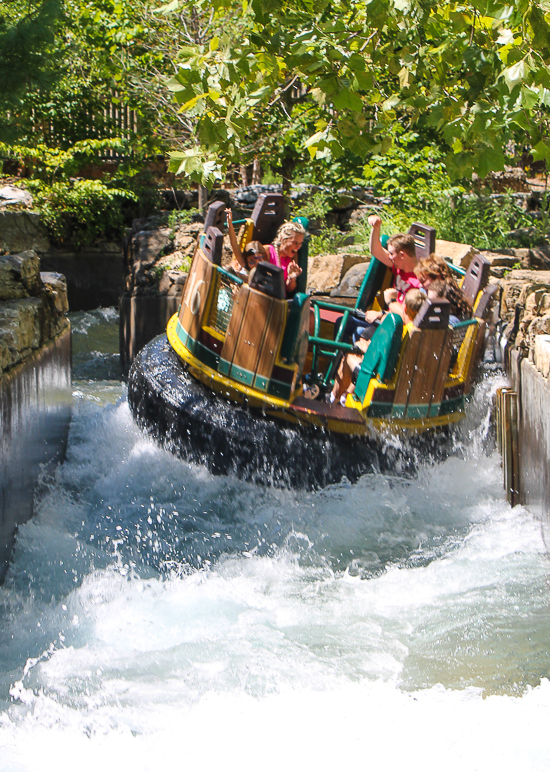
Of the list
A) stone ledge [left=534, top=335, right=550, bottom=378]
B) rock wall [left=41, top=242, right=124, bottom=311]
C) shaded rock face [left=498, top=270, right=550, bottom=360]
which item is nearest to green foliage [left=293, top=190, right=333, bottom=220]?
rock wall [left=41, top=242, right=124, bottom=311]

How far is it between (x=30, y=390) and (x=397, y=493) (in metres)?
2.36

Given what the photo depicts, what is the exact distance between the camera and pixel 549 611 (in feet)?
11.5

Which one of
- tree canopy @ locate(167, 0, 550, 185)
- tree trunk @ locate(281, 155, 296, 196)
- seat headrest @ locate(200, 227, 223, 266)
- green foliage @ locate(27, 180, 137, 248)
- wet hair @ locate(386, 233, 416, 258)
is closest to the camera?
tree canopy @ locate(167, 0, 550, 185)

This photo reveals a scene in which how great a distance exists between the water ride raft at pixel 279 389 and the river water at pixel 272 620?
7.0 inches

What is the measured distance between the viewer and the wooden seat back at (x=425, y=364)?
4430 millimetres

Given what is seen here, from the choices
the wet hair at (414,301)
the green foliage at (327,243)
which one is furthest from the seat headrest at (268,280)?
the green foliage at (327,243)

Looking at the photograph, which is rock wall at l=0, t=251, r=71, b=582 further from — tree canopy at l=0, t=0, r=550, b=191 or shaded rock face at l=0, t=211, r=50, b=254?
shaded rock face at l=0, t=211, r=50, b=254

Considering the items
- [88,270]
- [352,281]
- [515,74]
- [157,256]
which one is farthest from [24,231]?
[515,74]

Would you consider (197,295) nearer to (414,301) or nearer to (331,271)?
(414,301)

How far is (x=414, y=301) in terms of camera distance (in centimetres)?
458

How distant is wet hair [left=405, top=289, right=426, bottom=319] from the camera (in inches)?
180

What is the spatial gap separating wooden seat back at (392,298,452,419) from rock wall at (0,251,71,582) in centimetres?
221

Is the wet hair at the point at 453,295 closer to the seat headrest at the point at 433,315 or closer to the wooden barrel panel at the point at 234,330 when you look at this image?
the seat headrest at the point at 433,315

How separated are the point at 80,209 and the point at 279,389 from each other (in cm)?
796
